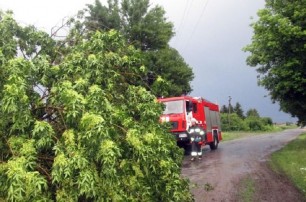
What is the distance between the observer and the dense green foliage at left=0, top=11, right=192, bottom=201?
5.24m

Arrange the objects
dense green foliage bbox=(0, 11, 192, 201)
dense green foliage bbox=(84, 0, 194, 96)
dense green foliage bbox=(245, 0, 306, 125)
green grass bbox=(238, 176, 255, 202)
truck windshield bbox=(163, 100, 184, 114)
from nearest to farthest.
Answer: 1. dense green foliage bbox=(0, 11, 192, 201)
2. green grass bbox=(238, 176, 255, 202)
3. truck windshield bbox=(163, 100, 184, 114)
4. dense green foliage bbox=(245, 0, 306, 125)
5. dense green foliage bbox=(84, 0, 194, 96)

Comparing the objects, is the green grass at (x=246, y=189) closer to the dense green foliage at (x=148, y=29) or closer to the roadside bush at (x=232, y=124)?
the dense green foliage at (x=148, y=29)

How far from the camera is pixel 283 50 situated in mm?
23875

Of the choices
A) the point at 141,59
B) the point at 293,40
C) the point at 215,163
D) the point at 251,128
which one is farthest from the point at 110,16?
the point at 251,128

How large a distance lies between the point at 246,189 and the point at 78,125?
274 inches

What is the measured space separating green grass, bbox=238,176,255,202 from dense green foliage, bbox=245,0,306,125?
11.9 metres

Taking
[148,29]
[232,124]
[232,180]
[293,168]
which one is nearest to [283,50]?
[293,168]

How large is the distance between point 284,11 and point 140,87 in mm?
19332

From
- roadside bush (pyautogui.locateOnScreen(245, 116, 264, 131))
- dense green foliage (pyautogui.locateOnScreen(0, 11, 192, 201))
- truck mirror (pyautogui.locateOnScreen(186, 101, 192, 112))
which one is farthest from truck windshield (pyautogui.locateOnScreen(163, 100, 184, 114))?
roadside bush (pyautogui.locateOnScreen(245, 116, 264, 131))

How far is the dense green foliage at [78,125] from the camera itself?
5.24 metres

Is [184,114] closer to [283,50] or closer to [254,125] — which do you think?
[283,50]

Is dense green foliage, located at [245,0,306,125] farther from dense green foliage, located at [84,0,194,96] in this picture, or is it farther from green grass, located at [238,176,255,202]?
dense green foliage, located at [84,0,194,96]

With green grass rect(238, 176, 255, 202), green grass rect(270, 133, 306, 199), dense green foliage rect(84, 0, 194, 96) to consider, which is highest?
dense green foliage rect(84, 0, 194, 96)

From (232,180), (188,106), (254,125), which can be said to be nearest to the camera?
(232,180)
